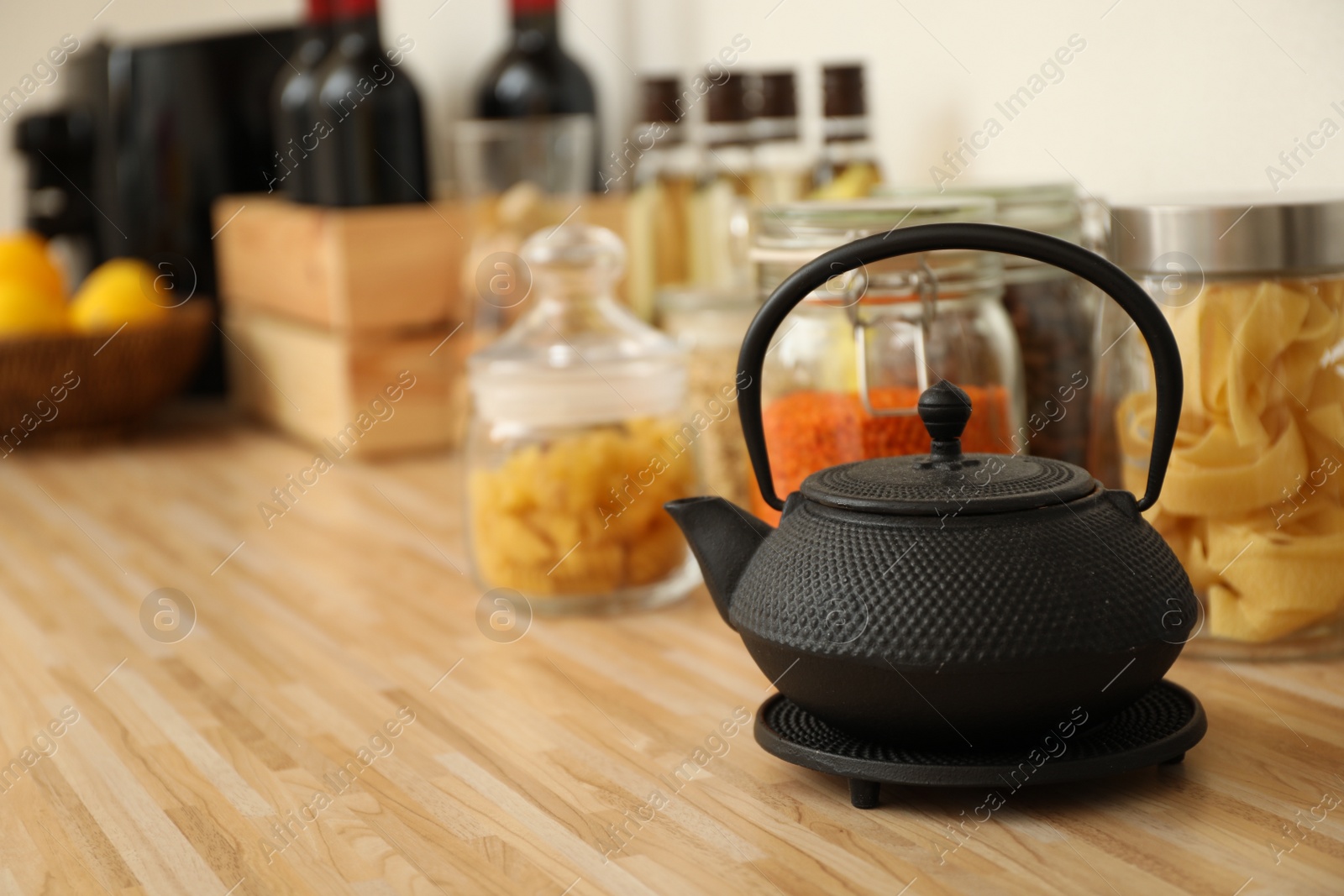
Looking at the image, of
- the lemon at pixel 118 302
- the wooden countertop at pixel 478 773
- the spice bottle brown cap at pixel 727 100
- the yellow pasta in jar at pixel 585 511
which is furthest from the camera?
the lemon at pixel 118 302

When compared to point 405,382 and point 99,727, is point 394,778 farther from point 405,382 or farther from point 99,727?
point 405,382

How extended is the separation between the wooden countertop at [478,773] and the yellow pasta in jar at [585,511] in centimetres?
3

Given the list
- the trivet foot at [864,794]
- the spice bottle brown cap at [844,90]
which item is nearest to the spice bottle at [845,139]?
the spice bottle brown cap at [844,90]

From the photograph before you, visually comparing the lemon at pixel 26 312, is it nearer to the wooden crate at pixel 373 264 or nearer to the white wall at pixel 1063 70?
the wooden crate at pixel 373 264

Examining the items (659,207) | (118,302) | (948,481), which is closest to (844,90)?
(659,207)

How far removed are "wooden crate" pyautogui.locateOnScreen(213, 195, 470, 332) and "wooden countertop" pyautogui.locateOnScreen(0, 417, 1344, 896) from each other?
15.8 inches

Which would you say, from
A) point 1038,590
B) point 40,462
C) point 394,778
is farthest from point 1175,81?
point 40,462

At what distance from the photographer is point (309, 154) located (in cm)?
146

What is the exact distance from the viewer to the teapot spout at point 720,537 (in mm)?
666

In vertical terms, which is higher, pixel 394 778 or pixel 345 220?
pixel 345 220

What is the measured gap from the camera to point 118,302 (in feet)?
5.01

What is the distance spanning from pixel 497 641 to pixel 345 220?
632mm

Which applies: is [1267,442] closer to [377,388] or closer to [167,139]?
[377,388]

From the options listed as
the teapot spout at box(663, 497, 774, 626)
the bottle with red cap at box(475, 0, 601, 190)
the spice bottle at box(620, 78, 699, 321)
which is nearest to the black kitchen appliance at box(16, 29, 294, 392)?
the bottle with red cap at box(475, 0, 601, 190)
